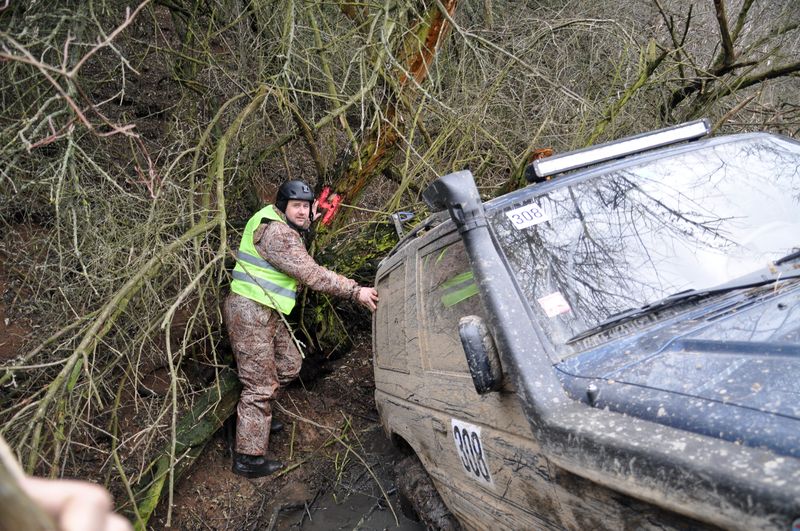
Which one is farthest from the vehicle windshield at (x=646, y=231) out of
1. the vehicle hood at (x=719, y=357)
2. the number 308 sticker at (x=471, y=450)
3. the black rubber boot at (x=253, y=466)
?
the black rubber boot at (x=253, y=466)

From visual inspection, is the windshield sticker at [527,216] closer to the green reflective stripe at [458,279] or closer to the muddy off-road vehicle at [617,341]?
the muddy off-road vehicle at [617,341]

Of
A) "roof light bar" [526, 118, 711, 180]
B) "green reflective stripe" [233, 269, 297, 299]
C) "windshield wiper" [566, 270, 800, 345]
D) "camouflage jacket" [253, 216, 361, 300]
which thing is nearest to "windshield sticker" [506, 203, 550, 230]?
"roof light bar" [526, 118, 711, 180]

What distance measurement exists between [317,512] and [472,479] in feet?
6.84

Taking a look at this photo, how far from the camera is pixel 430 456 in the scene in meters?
3.08

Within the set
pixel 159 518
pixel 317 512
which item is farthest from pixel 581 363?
pixel 159 518

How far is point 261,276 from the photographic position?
457 cm

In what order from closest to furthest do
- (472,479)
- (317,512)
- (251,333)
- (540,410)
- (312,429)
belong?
(540,410)
(472,479)
(317,512)
(251,333)
(312,429)

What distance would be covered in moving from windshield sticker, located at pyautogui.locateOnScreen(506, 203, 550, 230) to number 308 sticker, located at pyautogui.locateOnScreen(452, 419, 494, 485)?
0.88 m

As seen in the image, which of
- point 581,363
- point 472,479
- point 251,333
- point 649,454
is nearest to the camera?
point 649,454

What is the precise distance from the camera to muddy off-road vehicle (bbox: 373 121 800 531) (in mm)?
1549

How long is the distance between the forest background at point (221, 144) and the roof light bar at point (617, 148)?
3.06 ft

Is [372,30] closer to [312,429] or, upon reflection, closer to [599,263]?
[599,263]

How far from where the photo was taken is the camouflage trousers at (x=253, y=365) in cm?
469

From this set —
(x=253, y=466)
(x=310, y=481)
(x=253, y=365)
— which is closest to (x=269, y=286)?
(x=253, y=365)
